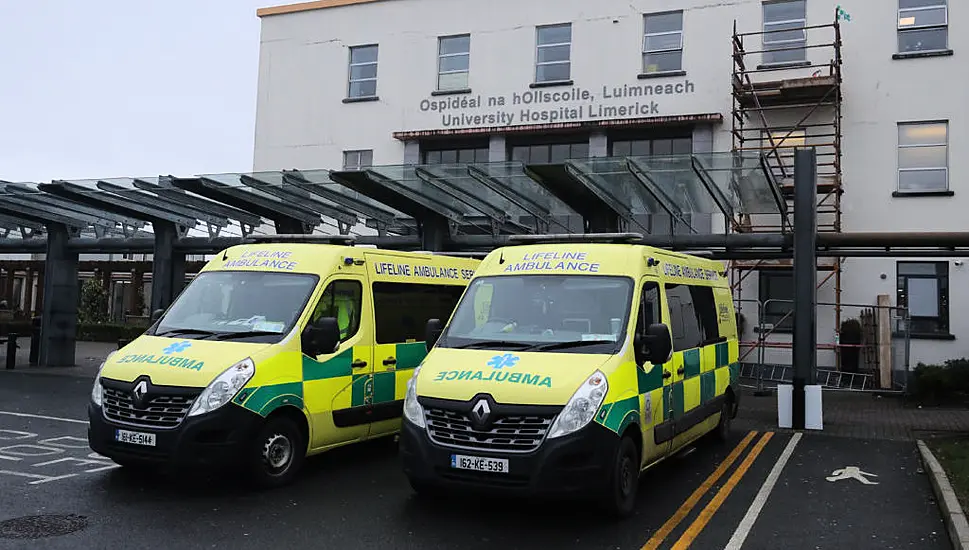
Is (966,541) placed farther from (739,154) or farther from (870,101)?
(870,101)

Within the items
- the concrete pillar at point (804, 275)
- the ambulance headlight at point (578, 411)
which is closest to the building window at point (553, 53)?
the concrete pillar at point (804, 275)

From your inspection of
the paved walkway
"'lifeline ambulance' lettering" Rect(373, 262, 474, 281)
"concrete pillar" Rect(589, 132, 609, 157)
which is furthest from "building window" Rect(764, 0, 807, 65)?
"'lifeline ambulance' lettering" Rect(373, 262, 474, 281)

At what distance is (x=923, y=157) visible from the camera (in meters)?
19.8

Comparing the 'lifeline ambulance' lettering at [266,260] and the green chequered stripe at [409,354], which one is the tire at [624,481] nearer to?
the green chequered stripe at [409,354]

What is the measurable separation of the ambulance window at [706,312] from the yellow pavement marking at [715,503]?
1480 mm

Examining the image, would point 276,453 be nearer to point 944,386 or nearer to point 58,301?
point 944,386

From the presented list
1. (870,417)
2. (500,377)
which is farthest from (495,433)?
(870,417)

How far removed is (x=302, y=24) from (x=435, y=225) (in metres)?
14.2

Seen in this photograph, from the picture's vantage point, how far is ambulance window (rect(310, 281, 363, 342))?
8688 mm

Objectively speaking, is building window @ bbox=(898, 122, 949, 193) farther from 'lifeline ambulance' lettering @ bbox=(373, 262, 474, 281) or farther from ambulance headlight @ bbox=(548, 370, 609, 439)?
ambulance headlight @ bbox=(548, 370, 609, 439)

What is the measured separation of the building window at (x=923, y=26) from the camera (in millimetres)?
19953

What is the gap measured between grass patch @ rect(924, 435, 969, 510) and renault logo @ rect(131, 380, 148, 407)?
726cm

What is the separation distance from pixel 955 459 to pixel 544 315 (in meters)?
5.47

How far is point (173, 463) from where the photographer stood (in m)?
7.31
